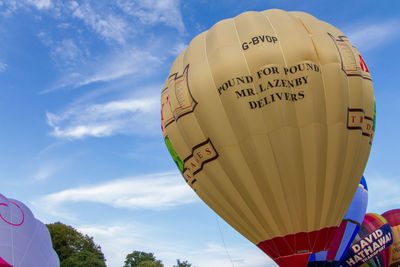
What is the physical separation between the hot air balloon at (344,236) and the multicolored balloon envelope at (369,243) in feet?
7.64

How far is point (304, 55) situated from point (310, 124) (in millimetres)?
1580

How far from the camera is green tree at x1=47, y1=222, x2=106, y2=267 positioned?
1139 inches

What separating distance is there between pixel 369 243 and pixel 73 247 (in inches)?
1002

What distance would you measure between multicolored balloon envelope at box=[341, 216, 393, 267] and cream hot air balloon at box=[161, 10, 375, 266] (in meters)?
7.23

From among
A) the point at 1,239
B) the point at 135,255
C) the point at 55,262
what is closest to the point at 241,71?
the point at 1,239

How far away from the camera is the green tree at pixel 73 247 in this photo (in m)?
28.9

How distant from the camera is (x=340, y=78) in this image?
847cm

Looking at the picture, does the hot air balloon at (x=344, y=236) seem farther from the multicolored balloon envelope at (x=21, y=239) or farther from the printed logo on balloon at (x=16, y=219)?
the printed logo on balloon at (x=16, y=219)

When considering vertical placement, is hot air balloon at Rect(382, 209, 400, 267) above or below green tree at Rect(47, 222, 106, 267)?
below

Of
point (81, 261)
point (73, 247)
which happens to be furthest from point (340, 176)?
point (73, 247)

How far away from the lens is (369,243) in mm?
15445

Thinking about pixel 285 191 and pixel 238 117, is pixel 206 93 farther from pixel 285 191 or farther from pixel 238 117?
pixel 285 191

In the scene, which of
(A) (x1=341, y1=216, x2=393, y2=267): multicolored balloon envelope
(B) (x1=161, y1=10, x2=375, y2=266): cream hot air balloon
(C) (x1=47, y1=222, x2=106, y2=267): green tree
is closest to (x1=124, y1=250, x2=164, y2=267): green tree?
(C) (x1=47, y1=222, x2=106, y2=267): green tree

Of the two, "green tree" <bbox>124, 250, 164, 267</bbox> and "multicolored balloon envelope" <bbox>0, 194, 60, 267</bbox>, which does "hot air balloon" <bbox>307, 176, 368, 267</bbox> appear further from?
"green tree" <bbox>124, 250, 164, 267</bbox>
